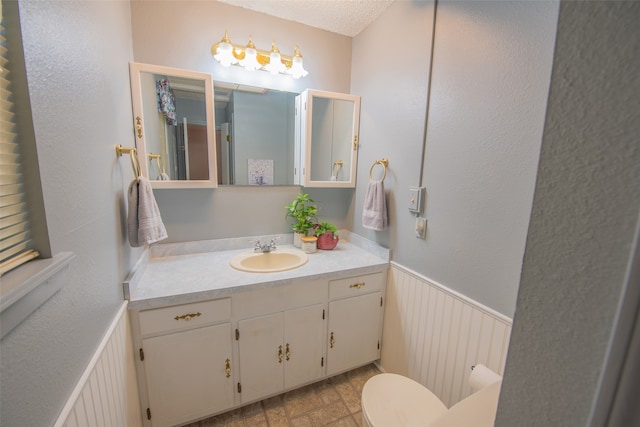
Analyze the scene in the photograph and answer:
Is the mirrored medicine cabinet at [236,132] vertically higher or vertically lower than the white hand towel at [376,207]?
higher

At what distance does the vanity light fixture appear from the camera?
1.61m

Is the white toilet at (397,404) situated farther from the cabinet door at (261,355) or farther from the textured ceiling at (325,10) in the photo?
the textured ceiling at (325,10)

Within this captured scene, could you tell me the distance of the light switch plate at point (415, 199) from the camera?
1.46m

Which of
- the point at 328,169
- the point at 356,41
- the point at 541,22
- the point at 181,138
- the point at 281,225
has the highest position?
the point at 356,41

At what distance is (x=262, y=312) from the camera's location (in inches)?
57.0

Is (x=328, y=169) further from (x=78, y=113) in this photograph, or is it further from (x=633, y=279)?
(x=633, y=279)

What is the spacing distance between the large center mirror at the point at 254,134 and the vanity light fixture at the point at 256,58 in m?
→ 0.13

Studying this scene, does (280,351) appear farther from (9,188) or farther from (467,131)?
(467,131)

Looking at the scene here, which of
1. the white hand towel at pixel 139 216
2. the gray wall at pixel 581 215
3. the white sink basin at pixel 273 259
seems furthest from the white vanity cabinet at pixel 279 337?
the gray wall at pixel 581 215

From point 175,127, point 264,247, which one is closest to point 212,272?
point 264,247

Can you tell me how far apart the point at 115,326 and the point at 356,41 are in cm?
224

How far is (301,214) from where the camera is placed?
1969mm

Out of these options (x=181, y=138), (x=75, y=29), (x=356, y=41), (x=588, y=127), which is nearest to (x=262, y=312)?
(x=181, y=138)

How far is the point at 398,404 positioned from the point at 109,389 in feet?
3.74
